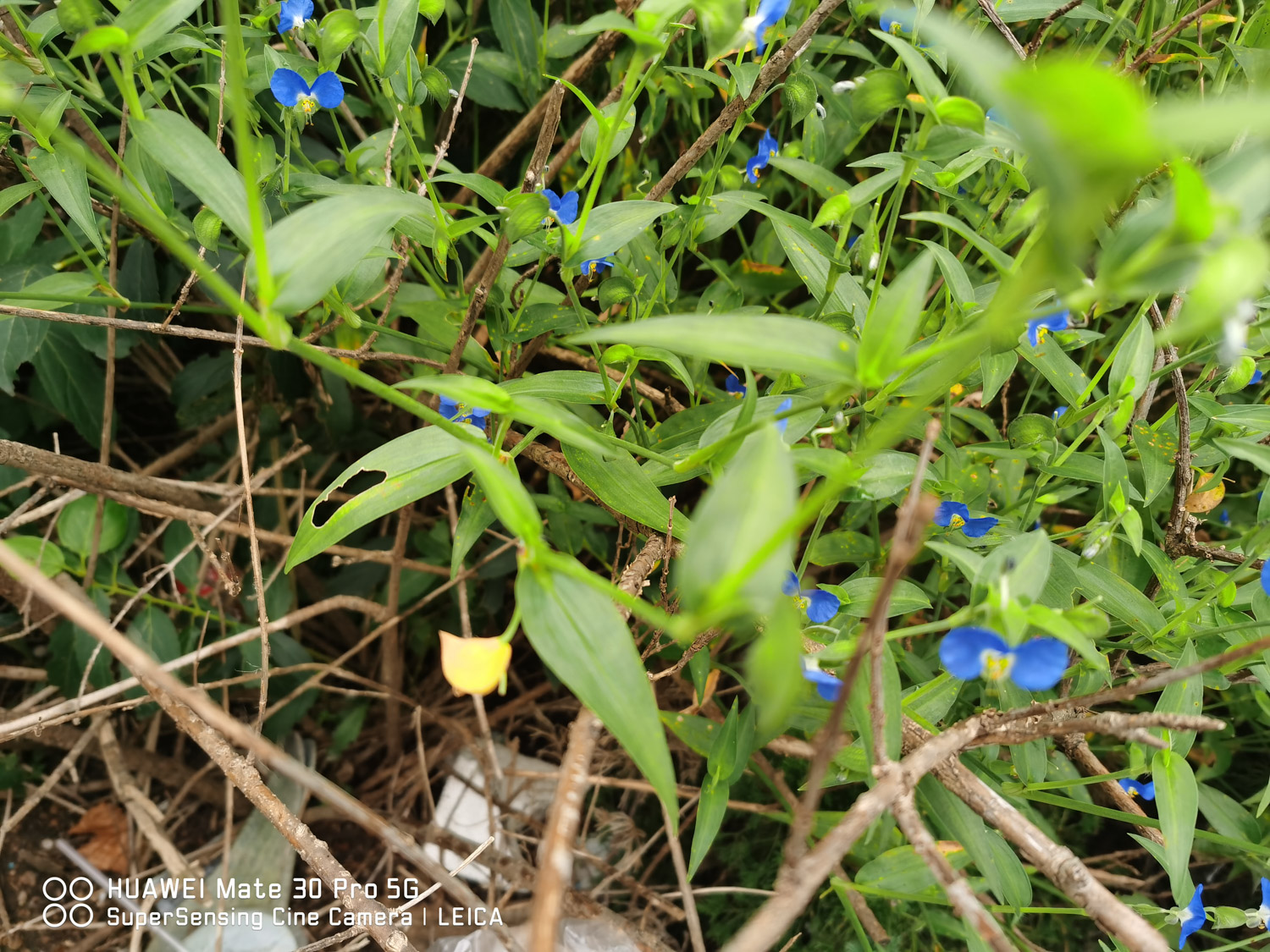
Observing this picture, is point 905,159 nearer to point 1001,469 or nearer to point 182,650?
point 1001,469

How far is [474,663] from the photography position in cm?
63

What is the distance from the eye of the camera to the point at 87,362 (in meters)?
1.48

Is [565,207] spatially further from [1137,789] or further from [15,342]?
[1137,789]

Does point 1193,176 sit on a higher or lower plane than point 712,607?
higher

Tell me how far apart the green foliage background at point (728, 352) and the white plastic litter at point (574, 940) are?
20cm

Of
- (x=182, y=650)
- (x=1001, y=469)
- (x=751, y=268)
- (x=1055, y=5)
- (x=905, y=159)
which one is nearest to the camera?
(x=905, y=159)

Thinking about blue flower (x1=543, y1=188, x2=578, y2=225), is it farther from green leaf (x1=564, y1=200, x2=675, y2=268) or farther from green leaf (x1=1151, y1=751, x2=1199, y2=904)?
green leaf (x1=1151, y1=751, x2=1199, y2=904)

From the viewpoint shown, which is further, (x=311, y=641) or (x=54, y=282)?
(x=311, y=641)

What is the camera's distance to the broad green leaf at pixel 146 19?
2.49 feet

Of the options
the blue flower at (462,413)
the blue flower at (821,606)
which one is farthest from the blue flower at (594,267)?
the blue flower at (821,606)

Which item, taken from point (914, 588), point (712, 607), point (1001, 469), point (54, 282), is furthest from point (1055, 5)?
point (54, 282)

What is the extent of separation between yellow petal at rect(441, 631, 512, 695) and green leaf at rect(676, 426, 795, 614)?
0.18 meters

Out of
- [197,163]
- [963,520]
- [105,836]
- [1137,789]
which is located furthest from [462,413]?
[105,836]

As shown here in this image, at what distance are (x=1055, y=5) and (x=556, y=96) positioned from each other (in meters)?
0.73
